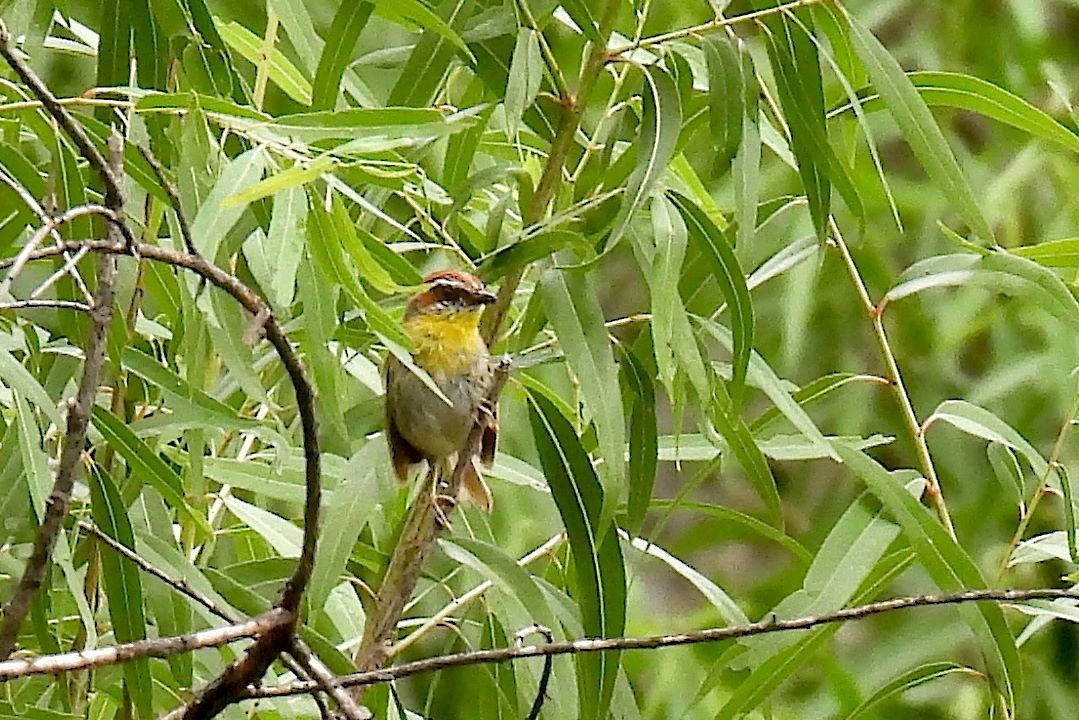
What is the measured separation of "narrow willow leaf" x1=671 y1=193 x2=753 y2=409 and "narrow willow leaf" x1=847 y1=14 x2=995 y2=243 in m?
0.15

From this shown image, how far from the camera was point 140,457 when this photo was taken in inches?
45.0

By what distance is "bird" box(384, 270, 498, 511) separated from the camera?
53.8 inches

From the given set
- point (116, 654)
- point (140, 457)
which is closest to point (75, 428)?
point (116, 654)

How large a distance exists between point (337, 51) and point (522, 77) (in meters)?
0.17

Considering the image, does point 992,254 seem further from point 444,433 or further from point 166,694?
point 166,694

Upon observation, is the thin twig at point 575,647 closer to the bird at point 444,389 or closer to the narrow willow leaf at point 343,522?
the narrow willow leaf at point 343,522

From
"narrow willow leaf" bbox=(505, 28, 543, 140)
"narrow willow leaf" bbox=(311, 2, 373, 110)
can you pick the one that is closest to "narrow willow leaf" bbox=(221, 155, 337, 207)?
"narrow willow leaf" bbox=(505, 28, 543, 140)

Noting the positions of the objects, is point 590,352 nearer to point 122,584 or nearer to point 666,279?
point 666,279

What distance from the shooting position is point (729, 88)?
111cm

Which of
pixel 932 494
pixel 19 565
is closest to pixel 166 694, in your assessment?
pixel 19 565

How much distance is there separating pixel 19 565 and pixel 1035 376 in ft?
4.84

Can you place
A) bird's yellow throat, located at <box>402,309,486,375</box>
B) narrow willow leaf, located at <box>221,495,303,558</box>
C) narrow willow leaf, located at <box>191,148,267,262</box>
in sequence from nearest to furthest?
1. narrow willow leaf, located at <box>191,148,267,262</box>
2. narrow willow leaf, located at <box>221,495,303,558</box>
3. bird's yellow throat, located at <box>402,309,486,375</box>

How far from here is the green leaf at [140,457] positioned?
3.69 feet

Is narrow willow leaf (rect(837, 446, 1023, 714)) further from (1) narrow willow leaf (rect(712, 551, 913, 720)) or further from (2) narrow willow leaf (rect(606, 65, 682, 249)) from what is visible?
(2) narrow willow leaf (rect(606, 65, 682, 249))
